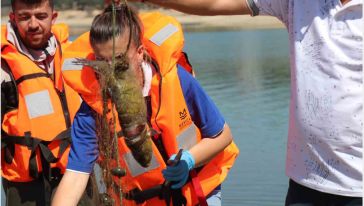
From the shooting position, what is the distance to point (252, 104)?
1092 cm

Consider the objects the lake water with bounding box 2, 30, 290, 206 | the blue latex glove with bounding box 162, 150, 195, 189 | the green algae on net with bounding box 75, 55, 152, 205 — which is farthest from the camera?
the lake water with bounding box 2, 30, 290, 206

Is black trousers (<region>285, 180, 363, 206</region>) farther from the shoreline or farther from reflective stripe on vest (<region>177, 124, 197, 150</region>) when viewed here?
the shoreline

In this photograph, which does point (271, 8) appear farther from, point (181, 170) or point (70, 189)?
point (70, 189)

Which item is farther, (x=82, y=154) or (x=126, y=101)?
(x=82, y=154)

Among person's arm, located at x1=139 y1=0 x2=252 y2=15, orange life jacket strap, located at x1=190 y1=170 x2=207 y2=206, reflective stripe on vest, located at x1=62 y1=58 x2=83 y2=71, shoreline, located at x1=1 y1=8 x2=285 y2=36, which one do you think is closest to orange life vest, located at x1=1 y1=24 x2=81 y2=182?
reflective stripe on vest, located at x1=62 y1=58 x2=83 y2=71

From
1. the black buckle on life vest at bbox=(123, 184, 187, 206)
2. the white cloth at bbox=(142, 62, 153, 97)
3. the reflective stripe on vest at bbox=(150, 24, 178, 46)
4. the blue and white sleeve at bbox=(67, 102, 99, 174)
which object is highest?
the reflective stripe on vest at bbox=(150, 24, 178, 46)

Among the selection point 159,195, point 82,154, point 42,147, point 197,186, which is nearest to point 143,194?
point 159,195

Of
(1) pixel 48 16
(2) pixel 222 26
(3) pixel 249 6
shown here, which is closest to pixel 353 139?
(3) pixel 249 6

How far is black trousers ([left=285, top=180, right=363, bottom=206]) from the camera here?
2823 millimetres

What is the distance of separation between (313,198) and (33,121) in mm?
2066

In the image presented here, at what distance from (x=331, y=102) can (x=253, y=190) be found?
437 centimetres

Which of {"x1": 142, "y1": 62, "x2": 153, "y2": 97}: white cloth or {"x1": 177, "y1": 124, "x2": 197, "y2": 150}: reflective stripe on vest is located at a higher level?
{"x1": 142, "y1": 62, "x2": 153, "y2": 97}: white cloth

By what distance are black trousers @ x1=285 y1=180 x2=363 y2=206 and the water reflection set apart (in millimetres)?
3755

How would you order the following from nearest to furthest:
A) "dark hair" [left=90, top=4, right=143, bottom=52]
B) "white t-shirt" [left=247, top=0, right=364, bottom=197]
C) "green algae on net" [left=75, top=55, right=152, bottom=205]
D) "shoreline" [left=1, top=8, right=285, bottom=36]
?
"white t-shirt" [left=247, top=0, right=364, bottom=197] < "green algae on net" [left=75, top=55, right=152, bottom=205] < "dark hair" [left=90, top=4, right=143, bottom=52] < "shoreline" [left=1, top=8, right=285, bottom=36]
